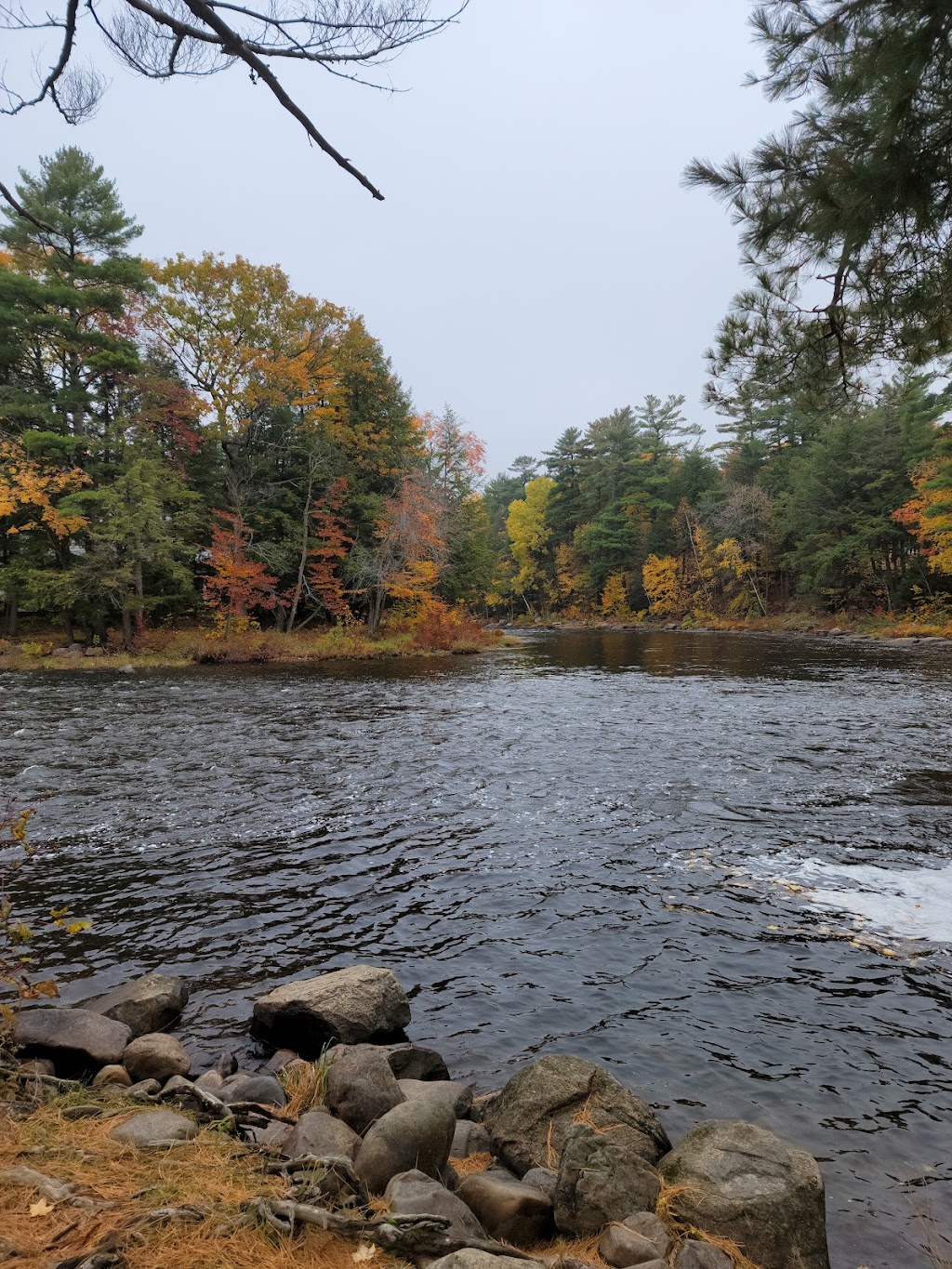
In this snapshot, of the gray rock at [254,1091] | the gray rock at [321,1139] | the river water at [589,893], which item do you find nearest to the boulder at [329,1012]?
the river water at [589,893]

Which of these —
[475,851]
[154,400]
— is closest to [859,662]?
[475,851]

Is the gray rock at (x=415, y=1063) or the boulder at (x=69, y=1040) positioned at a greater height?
the boulder at (x=69, y=1040)

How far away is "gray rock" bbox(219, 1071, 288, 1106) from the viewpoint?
13.5 feet

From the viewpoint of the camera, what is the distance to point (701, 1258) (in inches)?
113

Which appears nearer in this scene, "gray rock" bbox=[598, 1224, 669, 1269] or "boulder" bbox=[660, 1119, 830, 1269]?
"gray rock" bbox=[598, 1224, 669, 1269]

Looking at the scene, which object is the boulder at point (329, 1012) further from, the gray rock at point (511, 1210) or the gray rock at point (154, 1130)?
the gray rock at point (511, 1210)

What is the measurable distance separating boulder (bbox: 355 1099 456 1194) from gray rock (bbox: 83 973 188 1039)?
2.11 m

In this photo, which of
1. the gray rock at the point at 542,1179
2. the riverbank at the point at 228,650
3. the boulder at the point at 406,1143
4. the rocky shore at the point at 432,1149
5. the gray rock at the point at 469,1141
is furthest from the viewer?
the riverbank at the point at 228,650

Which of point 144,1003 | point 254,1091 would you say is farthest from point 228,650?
point 254,1091

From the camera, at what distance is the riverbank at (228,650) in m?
25.3

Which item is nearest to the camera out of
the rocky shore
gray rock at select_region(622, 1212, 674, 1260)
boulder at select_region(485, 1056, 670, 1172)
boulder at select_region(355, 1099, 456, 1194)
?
the rocky shore

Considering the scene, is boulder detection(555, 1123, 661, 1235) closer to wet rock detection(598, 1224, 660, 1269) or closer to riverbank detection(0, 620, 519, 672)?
wet rock detection(598, 1224, 660, 1269)

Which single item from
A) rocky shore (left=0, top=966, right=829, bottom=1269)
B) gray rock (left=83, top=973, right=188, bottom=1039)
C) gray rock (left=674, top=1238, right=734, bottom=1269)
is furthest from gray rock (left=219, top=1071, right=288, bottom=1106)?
gray rock (left=674, top=1238, right=734, bottom=1269)

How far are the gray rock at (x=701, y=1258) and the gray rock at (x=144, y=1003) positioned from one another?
352cm
